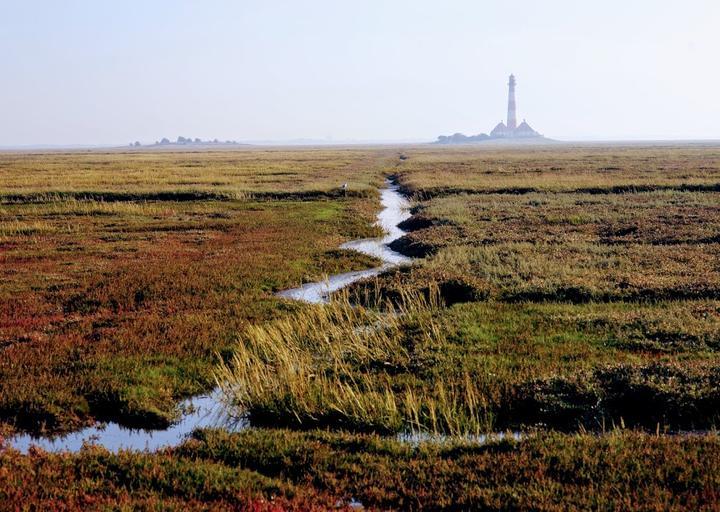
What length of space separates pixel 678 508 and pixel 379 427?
4836 millimetres

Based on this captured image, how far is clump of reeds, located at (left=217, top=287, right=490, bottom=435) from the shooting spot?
11.6m

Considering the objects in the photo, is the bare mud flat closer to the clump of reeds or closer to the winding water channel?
the clump of reeds

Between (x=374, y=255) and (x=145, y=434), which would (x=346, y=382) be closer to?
(x=145, y=434)

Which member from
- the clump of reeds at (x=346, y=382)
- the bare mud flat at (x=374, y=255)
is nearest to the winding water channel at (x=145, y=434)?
the clump of reeds at (x=346, y=382)

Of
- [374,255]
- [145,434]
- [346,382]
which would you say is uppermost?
[346,382]

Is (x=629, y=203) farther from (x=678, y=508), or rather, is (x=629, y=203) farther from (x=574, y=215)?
(x=678, y=508)

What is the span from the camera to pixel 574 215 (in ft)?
120

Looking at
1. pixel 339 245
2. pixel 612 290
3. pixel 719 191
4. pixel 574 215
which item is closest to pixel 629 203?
pixel 574 215

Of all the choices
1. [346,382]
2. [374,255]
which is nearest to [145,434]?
[346,382]

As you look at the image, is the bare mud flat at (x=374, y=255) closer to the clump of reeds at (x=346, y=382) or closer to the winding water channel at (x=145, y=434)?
the clump of reeds at (x=346, y=382)

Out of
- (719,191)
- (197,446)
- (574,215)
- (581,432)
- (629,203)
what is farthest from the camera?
(719,191)

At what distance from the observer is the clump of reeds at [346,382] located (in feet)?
38.0

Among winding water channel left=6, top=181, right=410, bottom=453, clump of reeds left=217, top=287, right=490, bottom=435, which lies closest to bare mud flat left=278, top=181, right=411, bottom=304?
clump of reeds left=217, top=287, right=490, bottom=435

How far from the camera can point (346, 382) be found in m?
12.4
